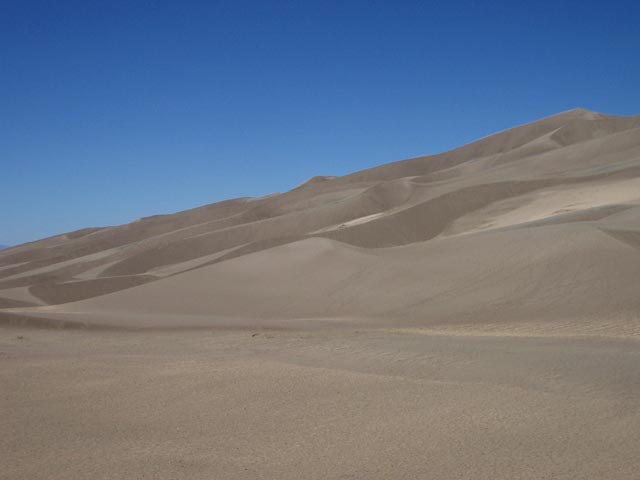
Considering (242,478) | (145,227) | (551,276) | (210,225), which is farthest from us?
(145,227)

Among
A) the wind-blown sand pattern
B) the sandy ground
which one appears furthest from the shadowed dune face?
the sandy ground

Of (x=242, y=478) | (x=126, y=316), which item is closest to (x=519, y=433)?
(x=242, y=478)

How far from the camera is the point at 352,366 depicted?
8758 mm

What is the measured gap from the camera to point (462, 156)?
250 feet

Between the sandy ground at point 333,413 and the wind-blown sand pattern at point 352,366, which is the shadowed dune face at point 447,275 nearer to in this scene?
the wind-blown sand pattern at point 352,366

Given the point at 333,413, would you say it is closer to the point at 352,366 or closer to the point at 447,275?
the point at 352,366

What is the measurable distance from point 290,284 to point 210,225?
146ft

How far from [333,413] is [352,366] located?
2.38m

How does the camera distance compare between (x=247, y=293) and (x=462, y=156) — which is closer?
(x=247, y=293)

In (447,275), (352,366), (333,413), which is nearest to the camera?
(333,413)

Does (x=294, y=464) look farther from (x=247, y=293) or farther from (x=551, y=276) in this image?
(x=247, y=293)

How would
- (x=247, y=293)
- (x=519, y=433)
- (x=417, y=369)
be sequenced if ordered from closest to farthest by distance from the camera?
(x=519, y=433) < (x=417, y=369) < (x=247, y=293)

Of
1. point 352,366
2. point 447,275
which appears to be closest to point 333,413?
point 352,366

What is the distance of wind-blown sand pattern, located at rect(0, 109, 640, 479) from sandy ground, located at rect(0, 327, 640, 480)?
1.0 inches
